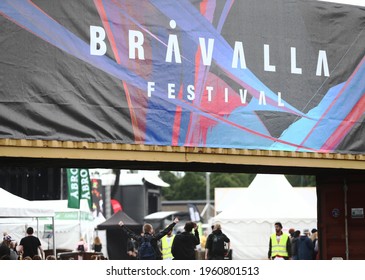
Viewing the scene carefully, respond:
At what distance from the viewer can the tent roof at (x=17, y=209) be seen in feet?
69.7

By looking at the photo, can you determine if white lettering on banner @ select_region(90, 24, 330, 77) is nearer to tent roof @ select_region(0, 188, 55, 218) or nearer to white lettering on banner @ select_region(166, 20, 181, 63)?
white lettering on banner @ select_region(166, 20, 181, 63)

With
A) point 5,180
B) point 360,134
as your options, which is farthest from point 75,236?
point 360,134

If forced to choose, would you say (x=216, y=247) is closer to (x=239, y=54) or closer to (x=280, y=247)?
(x=280, y=247)

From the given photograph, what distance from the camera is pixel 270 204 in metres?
32.4

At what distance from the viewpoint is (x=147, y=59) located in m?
13.2

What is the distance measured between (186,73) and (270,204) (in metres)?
19.5

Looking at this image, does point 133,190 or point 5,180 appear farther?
point 133,190

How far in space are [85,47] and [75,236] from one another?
2224 centimetres

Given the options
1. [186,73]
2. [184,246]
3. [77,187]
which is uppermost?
[186,73]

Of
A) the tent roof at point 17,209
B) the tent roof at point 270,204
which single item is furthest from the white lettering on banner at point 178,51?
the tent roof at point 270,204

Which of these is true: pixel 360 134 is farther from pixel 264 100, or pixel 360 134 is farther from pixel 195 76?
pixel 195 76

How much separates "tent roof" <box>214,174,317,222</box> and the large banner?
17.2 metres

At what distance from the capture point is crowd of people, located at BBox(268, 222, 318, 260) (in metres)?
19.7

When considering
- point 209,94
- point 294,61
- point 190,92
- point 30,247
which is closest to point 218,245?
point 30,247
